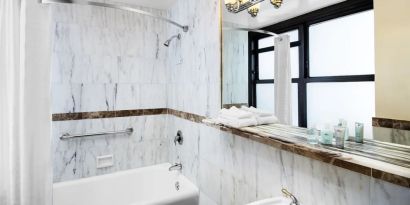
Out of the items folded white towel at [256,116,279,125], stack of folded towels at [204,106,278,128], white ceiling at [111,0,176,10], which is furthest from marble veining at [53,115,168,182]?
folded white towel at [256,116,279,125]

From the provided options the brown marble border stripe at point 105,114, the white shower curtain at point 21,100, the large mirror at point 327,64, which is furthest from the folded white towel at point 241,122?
the brown marble border stripe at point 105,114

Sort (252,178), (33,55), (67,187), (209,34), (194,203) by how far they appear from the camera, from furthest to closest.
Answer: (67,187) → (194,203) → (209,34) → (33,55) → (252,178)

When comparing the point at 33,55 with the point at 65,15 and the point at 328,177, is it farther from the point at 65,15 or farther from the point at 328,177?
the point at 328,177

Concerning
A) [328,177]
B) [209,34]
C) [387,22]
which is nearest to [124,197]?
[209,34]

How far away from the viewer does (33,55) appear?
1604 mm

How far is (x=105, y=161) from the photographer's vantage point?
8.18ft

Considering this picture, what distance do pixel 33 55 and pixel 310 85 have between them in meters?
1.77

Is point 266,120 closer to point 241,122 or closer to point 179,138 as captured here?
point 241,122

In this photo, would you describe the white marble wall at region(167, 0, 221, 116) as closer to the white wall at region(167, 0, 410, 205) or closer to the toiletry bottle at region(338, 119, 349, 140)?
the white wall at region(167, 0, 410, 205)

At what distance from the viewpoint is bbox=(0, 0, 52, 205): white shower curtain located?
1.56 meters

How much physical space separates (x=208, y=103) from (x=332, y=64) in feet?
3.51

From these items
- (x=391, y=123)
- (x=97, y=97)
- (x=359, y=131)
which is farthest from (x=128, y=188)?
(x=391, y=123)

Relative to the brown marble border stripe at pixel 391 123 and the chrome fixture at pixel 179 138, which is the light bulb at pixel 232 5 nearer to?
the brown marble border stripe at pixel 391 123

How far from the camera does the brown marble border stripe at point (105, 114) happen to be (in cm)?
228
